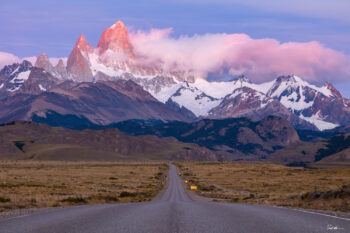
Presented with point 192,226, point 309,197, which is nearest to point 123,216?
point 192,226

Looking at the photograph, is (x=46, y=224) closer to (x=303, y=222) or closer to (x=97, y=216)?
(x=97, y=216)

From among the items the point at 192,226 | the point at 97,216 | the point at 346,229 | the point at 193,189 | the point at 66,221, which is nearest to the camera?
the point at 346,229

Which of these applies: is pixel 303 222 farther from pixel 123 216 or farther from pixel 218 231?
pixel 123 216

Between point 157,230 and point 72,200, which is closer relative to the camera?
point 157,230

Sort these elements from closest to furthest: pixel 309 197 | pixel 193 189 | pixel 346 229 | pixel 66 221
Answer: pixel 346 229 → pixel 66 221 → pixel 309 197 → pixel 193 189

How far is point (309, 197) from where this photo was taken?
44.4 m

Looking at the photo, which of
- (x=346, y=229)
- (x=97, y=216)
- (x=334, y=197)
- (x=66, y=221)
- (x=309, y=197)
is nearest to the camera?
(x=346, y=229)

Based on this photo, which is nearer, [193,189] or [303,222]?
[303,222]

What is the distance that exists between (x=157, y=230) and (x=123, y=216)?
596 centimetres

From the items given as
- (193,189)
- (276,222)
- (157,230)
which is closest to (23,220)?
(157,230)

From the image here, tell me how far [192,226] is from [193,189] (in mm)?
81996

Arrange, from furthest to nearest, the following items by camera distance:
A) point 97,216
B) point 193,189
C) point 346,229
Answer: point 193,189
point 97,216
point 346,229

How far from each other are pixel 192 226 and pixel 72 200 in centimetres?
2715

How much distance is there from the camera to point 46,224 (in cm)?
2047
